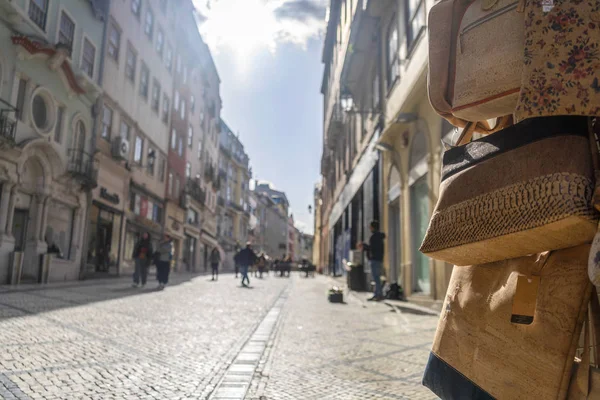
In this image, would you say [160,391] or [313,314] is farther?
[313,314]

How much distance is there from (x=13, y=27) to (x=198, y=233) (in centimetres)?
2807

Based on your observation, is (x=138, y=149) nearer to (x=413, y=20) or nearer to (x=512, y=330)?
(x=413, y=20)

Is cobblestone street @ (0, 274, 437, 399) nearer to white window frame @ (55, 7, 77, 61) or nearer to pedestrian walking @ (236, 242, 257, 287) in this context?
pedestrian walking @ (236, 242, 257, 287)

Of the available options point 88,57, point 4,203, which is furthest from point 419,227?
point 88,57

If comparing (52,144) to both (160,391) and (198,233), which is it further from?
(198,233)

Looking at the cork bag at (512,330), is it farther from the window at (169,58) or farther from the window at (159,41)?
the window at (169,58)

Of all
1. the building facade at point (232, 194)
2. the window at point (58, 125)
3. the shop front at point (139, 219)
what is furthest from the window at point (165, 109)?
the building facade at point (232, 194)

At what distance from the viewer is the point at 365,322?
7188 mm

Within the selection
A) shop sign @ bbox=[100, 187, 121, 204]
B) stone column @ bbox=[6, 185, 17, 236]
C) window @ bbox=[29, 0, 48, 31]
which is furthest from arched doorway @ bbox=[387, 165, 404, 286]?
shop sign @ bbox=[100, 187, 121, 204]

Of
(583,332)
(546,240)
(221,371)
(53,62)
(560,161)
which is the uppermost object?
(53,62)

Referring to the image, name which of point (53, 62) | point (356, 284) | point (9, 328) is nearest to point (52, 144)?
point (53, 62)

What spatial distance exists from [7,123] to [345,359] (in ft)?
41.0

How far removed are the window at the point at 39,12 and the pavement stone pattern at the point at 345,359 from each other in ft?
42.3

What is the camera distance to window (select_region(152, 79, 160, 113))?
26481 millimetres
